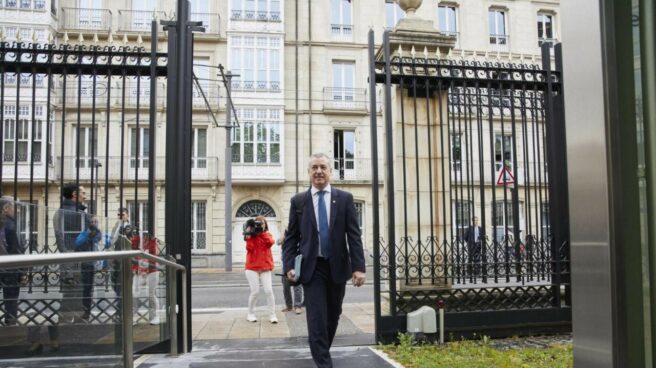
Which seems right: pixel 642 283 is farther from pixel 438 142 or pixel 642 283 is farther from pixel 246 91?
pixel 246 91

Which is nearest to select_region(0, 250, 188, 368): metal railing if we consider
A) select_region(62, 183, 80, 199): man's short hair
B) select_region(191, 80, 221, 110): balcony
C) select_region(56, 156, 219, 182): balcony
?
select_region(62, 183, 80, 199): man's short hair

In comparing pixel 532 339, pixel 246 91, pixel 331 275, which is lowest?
pixel 532 339

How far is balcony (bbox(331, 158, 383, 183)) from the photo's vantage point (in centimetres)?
2584

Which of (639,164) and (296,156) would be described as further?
(296,156)

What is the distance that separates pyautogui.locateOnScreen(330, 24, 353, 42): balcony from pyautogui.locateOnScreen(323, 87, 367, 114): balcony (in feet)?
8.63

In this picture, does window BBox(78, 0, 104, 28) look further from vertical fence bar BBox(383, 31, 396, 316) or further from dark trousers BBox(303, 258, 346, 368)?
dark trousers BBox(303, 258, 346, 368)

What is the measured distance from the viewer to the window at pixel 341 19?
26.8 m

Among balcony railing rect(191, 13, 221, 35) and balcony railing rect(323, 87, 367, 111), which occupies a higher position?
balcony railing rect(191, 13, 221, 35)

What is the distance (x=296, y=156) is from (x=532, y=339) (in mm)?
20110

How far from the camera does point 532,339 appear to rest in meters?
6.14

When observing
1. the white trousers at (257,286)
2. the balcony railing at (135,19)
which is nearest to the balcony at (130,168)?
the balcony railing at (135,19)

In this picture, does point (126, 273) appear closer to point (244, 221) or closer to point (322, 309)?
point (322, 309)

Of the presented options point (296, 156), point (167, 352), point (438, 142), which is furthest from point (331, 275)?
point (296, 156)

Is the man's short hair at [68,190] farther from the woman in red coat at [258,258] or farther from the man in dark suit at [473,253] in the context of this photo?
the man in dark suit at [473,253]
